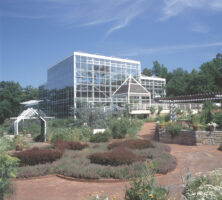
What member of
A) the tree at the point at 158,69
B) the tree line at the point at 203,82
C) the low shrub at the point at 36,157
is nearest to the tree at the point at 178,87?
the tree line at the point at 203,82

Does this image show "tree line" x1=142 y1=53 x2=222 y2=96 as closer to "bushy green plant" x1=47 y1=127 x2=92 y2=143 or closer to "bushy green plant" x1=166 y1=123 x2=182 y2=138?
"bushy green plant" x1=166 y1=123 x2=182 y2=138

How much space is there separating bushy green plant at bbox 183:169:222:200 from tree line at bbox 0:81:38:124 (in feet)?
129

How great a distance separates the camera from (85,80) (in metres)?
29.1

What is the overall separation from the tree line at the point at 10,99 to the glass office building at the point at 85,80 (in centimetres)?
911

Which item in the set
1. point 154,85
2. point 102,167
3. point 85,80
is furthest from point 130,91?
point 102,167

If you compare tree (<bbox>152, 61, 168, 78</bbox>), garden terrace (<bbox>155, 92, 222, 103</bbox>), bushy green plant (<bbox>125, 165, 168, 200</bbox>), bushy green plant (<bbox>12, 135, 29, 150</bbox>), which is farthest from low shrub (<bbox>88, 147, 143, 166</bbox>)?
tree (<bbox>152, 61, 168, 78</bbox>)

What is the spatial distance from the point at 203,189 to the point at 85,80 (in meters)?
26.0

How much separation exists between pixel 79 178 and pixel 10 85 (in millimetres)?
40942

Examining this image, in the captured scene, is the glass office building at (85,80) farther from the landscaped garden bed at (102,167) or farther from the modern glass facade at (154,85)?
the landscaped garden bed at (102,167)

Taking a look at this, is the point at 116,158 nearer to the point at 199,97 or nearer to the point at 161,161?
the point at 161,161

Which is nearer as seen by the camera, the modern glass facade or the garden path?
the garden path

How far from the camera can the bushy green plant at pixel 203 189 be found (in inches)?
131

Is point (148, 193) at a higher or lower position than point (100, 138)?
higher

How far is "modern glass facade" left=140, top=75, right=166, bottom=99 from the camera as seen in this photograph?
35447 mm
